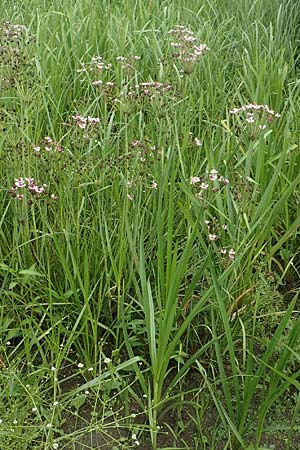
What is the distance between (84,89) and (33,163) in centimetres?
87

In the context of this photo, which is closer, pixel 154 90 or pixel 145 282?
pixel 145 282

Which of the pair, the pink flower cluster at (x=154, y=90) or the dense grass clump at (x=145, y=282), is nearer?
the dense grass clump at (x=145, y=282)

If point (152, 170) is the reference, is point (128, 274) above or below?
below

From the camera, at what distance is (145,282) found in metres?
1.84

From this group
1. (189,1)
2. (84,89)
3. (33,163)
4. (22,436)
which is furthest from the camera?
(189,1)

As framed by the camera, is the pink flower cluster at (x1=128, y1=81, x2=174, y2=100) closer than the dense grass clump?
No

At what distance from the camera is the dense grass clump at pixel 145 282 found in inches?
70.6

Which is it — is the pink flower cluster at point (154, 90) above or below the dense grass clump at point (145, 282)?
above

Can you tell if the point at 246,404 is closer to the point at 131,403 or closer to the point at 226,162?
the point at 131,403

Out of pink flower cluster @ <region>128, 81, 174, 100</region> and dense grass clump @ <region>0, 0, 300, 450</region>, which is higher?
pink flower cluster @ <region>128, 81, 174, 100</region>

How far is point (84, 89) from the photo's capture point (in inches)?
121

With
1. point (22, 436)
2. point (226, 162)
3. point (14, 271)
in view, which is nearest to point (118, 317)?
point (14, 271)

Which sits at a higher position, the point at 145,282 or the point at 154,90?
the point at 154,90

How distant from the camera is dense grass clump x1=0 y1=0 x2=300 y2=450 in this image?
1.79 meters
